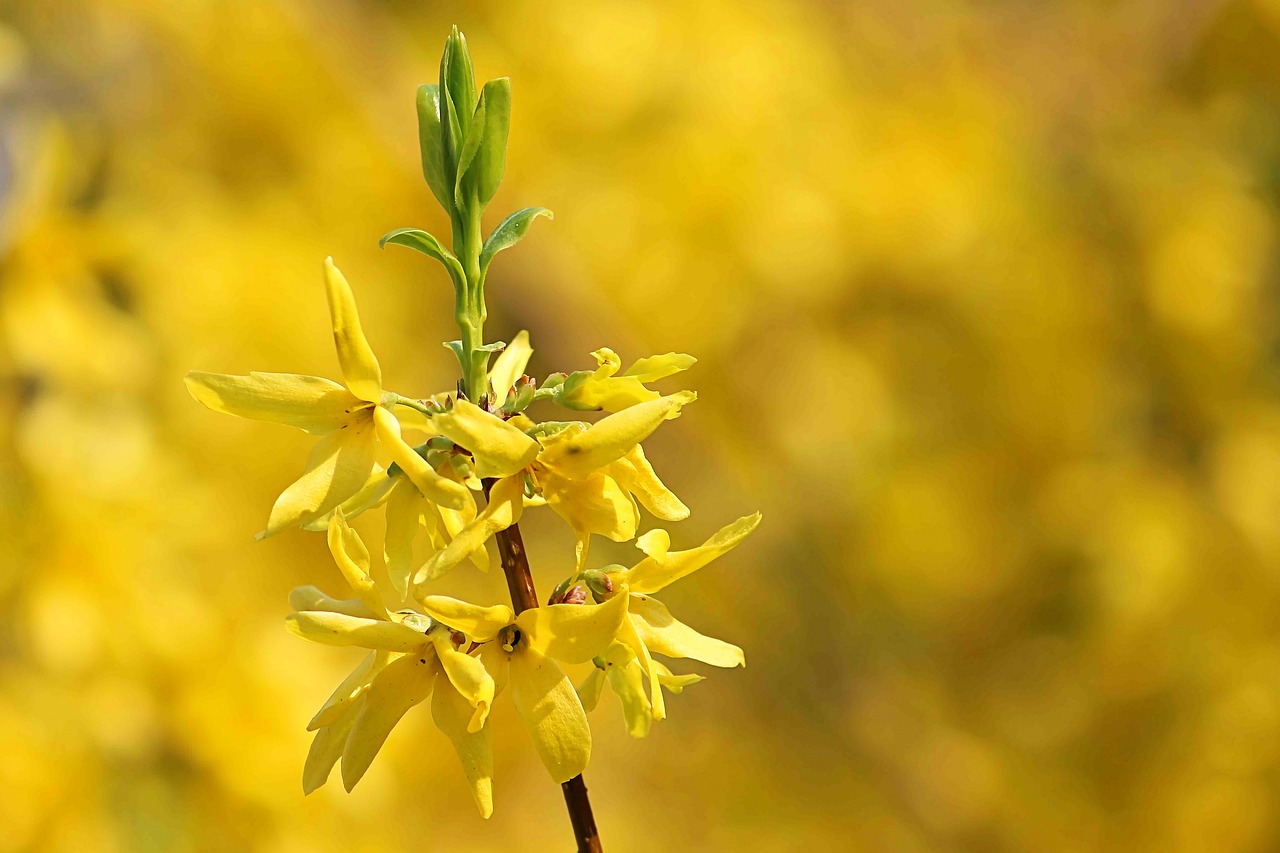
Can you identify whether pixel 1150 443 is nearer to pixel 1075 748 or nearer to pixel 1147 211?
pixel 1147 211

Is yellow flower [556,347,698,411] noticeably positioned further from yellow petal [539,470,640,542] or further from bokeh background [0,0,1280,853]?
bokeh background [0,0,1280,853]

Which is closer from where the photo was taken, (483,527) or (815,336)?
(483,527)

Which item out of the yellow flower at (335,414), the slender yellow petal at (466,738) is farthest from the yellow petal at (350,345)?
the slender yellow petal at (466,738)

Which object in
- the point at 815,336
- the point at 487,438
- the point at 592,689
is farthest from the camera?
the point at 815,336

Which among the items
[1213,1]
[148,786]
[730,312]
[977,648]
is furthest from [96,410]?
[1213,1]

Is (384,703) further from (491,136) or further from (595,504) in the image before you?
(491,136)

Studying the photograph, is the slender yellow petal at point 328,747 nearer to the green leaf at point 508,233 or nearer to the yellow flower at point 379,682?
the yellow flower at point 379,682

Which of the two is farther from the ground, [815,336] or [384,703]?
[815,336]

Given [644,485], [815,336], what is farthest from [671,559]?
[815,336]
